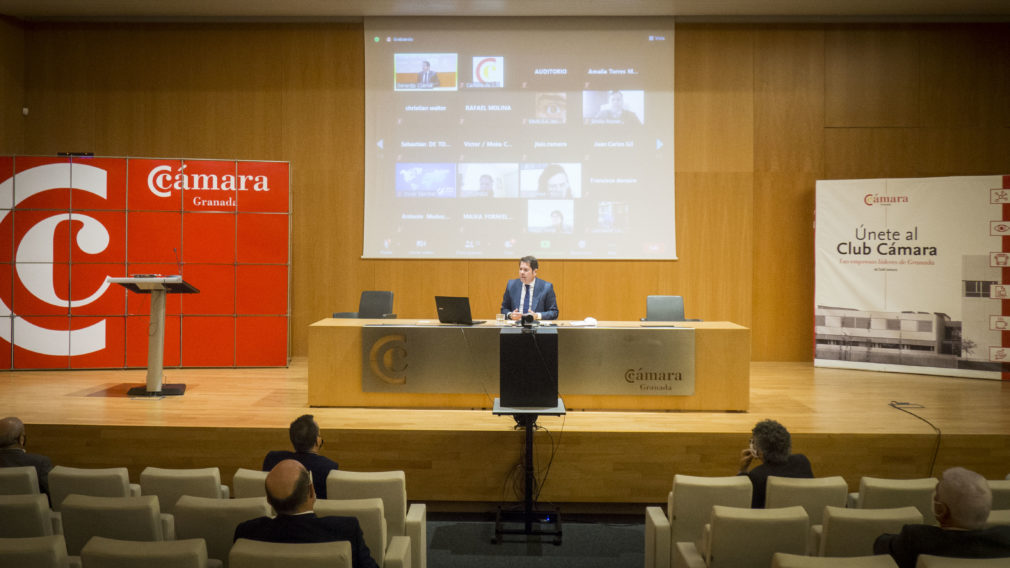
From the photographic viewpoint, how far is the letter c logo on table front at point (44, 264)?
7.26 m

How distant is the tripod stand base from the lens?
13.8ft

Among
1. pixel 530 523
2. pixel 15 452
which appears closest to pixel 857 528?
pixel 530 523

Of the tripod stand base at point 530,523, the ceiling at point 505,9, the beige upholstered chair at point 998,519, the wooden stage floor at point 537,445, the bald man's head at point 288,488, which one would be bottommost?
the tripod stand base at point 530,523

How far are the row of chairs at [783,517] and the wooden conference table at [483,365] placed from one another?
72.9 inches

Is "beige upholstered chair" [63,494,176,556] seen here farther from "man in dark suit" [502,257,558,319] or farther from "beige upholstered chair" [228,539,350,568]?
"man in dark suit" [502,257,558,319]

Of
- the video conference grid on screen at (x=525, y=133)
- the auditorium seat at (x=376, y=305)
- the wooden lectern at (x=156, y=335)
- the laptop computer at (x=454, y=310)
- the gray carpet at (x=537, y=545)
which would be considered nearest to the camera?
the gray carpet at (x=537, y=545)

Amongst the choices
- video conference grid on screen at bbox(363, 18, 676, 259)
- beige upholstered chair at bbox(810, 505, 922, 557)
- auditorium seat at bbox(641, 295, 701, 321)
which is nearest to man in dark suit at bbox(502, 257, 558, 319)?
auditorium seat at bbox(641, 295, 701, 321)

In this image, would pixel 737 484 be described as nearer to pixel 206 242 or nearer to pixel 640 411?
pixel 640 411

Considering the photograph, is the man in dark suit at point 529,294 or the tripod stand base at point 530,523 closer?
the tripod stand base at point 530,523

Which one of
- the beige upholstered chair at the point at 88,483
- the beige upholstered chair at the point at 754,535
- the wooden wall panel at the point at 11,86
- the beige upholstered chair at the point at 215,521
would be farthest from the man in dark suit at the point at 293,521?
the wooden wall panel at the point at 11,86

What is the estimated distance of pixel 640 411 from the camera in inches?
212

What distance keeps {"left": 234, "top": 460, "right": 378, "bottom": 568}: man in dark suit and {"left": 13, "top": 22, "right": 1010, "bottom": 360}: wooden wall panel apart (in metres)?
5.81

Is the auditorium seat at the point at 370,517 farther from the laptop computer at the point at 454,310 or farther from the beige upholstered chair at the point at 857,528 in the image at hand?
the laptop computer at the point at 454,310

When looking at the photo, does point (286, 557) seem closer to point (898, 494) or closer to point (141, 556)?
point (141, 556)
